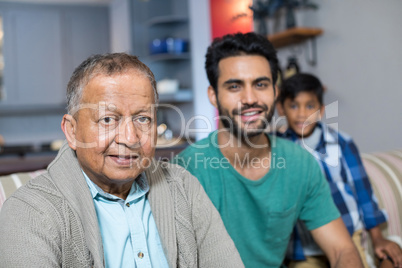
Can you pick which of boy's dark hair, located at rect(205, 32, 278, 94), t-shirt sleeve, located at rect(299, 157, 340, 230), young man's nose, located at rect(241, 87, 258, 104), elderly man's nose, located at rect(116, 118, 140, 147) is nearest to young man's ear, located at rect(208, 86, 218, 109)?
boy's dark hair, located at rect(205, 32, 278, 94)

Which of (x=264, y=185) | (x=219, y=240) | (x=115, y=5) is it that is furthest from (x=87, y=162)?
(x=115, y=5)

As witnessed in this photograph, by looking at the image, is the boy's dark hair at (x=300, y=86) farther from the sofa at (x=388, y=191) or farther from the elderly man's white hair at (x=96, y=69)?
the elderly man's white hair at (x=96, y=69)

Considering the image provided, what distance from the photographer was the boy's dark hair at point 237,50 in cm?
144

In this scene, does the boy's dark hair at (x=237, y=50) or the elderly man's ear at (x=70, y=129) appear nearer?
the elderly man's ear at (x=70, y=129)

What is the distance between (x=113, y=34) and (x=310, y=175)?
457 centimetres

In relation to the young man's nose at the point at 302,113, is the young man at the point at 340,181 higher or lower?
lower

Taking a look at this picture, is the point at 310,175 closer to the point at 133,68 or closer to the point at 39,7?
the point at 133,68

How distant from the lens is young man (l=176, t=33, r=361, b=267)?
4.35 feet

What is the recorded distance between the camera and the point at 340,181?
1.71 metres

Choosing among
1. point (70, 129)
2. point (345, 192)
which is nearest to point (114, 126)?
point (70, 129)

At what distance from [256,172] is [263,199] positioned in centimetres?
11

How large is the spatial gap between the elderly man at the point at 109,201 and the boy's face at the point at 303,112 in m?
0.96

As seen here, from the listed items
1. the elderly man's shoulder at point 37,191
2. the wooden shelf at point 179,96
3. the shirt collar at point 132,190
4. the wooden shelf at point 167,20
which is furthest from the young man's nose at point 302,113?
the wooden shelf at point 167,20

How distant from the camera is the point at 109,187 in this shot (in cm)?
100
